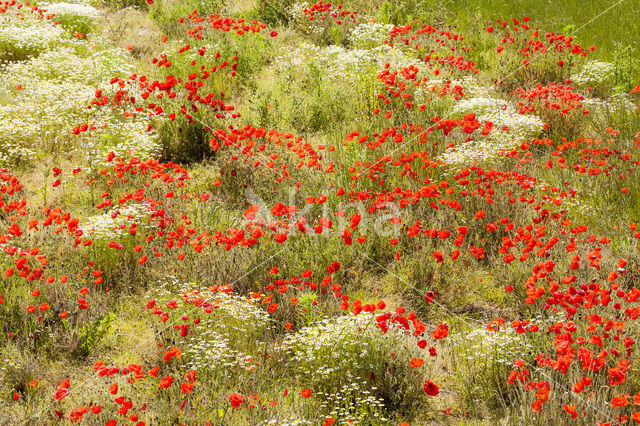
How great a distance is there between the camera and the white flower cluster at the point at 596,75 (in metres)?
6.17

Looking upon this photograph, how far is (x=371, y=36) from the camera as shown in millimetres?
7352

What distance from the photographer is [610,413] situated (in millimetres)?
2672

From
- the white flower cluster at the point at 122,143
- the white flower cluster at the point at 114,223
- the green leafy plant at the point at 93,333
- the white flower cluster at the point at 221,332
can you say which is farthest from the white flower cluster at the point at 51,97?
the white flower cluster at the point at 221,332

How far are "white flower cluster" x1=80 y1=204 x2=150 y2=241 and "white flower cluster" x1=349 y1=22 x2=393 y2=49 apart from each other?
397 cm

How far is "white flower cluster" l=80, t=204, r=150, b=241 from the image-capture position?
4.18 m

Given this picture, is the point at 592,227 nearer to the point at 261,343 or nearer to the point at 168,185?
the point at 261,343

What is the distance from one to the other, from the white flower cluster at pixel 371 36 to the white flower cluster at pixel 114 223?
13.0 ft

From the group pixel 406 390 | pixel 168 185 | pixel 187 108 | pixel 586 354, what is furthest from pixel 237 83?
pixel 586 354

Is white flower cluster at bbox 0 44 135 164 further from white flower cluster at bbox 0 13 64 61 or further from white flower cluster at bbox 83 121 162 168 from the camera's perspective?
white flower cluster at bbox 0 13 64 61

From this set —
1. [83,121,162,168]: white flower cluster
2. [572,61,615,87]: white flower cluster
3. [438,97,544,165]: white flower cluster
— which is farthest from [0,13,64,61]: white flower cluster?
[572,61,615,87]: white flower cluster

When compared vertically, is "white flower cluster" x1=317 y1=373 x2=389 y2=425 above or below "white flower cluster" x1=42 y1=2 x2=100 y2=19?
below

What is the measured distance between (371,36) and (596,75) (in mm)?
2711

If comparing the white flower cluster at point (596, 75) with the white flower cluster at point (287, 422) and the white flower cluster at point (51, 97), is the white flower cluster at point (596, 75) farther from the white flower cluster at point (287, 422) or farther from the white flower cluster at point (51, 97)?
the white flower cluster at point (287, 422)

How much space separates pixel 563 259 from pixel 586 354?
4.61 feet
